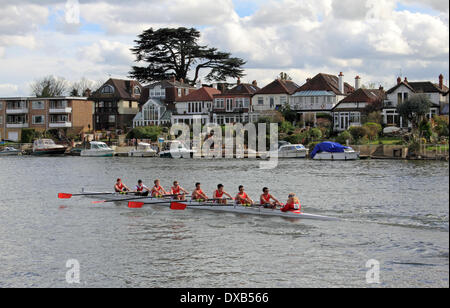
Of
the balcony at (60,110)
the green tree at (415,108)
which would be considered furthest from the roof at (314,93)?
the balcony at (60,110)

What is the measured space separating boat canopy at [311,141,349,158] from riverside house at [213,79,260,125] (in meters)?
25.5

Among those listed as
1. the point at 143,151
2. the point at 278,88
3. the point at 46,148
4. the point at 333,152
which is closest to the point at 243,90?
the point at 278,88

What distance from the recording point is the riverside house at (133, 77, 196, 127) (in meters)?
109

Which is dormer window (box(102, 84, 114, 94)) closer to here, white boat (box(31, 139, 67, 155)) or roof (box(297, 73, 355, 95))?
white boat (box(31, 139, 67, 155))

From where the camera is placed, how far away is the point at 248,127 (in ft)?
300

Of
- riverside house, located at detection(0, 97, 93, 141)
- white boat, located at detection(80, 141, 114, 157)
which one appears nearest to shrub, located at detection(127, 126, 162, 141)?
white boat, located at detection(80, 141, 114, 157)

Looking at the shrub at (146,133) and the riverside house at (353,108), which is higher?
the riverside house at (353,108)

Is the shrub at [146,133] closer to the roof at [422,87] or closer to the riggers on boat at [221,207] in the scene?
the roof at [422,87]

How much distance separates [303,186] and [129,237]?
22381mm

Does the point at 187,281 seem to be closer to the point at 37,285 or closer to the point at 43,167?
the point at 37,285

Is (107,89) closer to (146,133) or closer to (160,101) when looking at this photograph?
(160,101)

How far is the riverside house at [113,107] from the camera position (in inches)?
4488

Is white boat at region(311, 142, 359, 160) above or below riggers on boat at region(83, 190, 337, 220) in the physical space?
above

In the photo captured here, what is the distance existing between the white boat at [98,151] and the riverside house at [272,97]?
26651 mm
